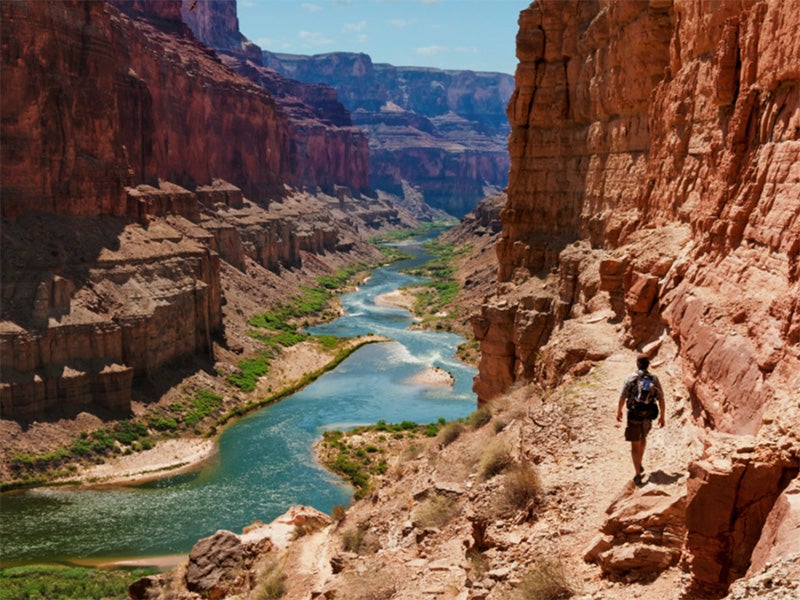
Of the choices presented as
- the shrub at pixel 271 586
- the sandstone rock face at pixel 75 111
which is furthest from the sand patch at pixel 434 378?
the shrub at pixel 271 586

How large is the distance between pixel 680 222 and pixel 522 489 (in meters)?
10.0

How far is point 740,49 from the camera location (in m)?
16.3

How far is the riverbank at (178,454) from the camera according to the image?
4309cm

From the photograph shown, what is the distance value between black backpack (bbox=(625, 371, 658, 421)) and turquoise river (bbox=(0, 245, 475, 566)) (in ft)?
93.1

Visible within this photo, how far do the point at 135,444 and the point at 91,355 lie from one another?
6837 mm

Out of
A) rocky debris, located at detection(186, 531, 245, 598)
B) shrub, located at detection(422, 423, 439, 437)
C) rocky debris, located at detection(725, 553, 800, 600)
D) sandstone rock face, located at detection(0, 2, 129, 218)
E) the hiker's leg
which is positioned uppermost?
sandstone rock face, located at detection(0, 2, 129, 218)

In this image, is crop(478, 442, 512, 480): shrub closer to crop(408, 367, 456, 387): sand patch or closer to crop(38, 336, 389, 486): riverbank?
crop(38, 336, 389, 486): riverbank

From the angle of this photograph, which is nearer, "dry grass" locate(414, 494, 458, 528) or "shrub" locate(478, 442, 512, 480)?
"shrub" locate(478, 442, 512, 480)

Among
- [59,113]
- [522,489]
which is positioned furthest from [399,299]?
[522,489]

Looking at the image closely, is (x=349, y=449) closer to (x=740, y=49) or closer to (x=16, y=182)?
(x=16, y=182)

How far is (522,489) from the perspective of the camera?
14008 millimetres

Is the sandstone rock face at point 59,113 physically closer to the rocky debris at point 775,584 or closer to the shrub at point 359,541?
the shrub at point 359,541

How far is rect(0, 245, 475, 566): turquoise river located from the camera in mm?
36000

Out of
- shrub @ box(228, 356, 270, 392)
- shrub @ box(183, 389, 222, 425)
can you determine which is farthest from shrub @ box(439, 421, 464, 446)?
shrub @ box(228, 356, 270, 392)
